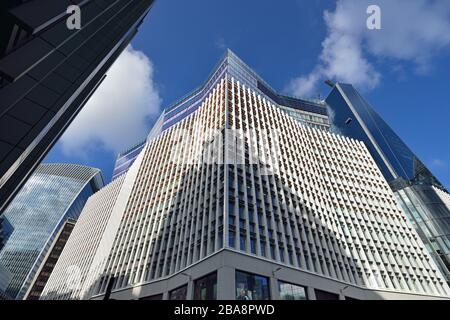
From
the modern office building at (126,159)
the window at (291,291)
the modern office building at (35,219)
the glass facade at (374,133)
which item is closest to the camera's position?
the window at (291,291)

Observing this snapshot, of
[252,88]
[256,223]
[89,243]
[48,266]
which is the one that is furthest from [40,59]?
[48,266]

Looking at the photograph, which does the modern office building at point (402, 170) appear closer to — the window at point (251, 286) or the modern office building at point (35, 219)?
the window at point (251, 286)

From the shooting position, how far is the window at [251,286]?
2989 centimetres

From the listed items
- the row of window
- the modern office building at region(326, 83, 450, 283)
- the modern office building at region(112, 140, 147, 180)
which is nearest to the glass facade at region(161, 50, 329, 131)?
the modern office building at region(326, 83, 450, 283)

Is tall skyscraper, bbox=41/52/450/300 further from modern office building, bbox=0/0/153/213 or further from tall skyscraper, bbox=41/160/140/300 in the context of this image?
modern office building, bbox=0/0/153/213

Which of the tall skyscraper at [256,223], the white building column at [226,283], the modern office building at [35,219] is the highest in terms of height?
the modern office building at [35,219]

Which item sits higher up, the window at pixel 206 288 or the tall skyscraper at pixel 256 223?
the tall skyscraper at pixel 256 223

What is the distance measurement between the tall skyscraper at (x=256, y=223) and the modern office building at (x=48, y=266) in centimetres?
9338

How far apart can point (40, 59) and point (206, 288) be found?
97.7ft

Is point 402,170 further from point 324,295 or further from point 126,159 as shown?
point 126,159

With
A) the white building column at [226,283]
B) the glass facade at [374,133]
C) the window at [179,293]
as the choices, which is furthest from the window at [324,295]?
the glass facade at [374,133]

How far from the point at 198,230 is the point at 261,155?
801 inches

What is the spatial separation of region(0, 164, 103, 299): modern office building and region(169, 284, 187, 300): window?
14184 cm
